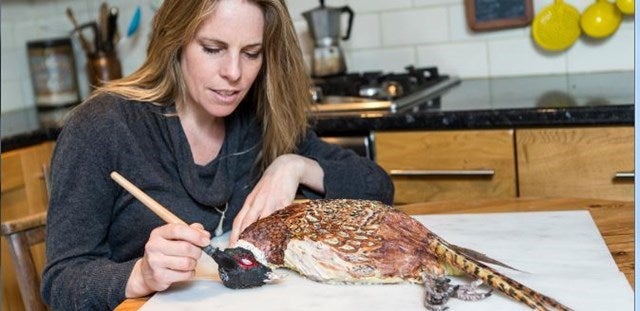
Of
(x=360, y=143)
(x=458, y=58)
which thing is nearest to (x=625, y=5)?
(x=458, y=58)

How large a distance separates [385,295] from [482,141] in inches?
45.3

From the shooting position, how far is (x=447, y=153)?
2.38 metres

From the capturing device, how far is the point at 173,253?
1.28 meters

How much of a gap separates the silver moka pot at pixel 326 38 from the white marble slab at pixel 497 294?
4.94 ft

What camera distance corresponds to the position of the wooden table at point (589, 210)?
136 centimetres

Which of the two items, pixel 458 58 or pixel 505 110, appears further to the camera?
pixel 458 58

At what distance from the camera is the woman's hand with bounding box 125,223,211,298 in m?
1.28

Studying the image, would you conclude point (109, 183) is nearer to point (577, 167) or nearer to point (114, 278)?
point (114, 278)

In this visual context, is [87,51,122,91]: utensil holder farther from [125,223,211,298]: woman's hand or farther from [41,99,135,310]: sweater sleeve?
[125,223,211,298]: woman's hand

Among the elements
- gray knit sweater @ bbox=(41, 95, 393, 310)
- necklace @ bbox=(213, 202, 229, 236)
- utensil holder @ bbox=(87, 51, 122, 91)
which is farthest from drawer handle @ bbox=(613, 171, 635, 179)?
utensil holder @ bbox=(87, 51, 122, 91)

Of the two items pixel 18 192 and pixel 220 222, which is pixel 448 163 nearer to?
pixel 220 222

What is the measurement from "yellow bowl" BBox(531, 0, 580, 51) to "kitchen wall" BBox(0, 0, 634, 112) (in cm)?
4

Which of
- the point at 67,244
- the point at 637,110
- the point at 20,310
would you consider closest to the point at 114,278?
the point at 67,244

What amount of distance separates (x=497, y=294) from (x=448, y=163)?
119 centimetres
